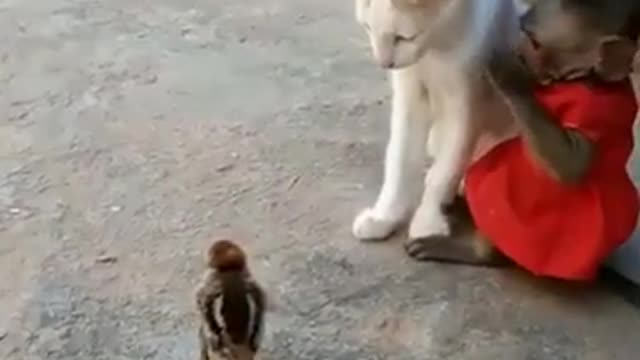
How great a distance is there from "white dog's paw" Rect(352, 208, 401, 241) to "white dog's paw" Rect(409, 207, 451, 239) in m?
0.03

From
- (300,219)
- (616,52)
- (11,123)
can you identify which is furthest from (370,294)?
(11,123)

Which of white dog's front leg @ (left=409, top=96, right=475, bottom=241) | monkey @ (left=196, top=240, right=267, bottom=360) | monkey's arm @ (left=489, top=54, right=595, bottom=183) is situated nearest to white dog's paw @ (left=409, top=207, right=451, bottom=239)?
white dog's front leg @ (left=409, top=96, right=475, bottom=241)

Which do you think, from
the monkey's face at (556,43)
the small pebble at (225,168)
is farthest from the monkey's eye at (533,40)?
the small pebble at (225,168)

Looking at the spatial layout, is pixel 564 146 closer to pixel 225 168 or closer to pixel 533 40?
pixel 533 40

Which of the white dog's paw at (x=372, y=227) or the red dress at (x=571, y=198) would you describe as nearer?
the red dress at (x=571, y=198)

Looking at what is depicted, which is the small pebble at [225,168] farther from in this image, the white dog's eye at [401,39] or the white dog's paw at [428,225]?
the white dog's eye at [401,39]

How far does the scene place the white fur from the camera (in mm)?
1729

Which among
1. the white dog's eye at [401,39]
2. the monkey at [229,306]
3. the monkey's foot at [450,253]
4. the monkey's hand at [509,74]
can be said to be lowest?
the monkey's foot at [450,253]

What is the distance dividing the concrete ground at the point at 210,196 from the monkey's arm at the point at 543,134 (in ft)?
0.59

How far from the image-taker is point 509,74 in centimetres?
175

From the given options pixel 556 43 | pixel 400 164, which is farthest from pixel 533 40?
pixel 400 164

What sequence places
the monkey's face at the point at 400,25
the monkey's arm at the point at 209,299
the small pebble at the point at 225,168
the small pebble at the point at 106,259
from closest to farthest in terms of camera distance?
the monkey's arm at the point at 209,299 < the monkey's face at the point at 400,25 < the small pebble at the point at 106,259 < the small pebble at the point at 225,168

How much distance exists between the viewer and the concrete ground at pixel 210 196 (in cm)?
173

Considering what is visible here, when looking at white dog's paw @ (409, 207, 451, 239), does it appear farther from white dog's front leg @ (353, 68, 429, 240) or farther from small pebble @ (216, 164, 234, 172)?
small pebble @ (216, 164, 234, 172)
